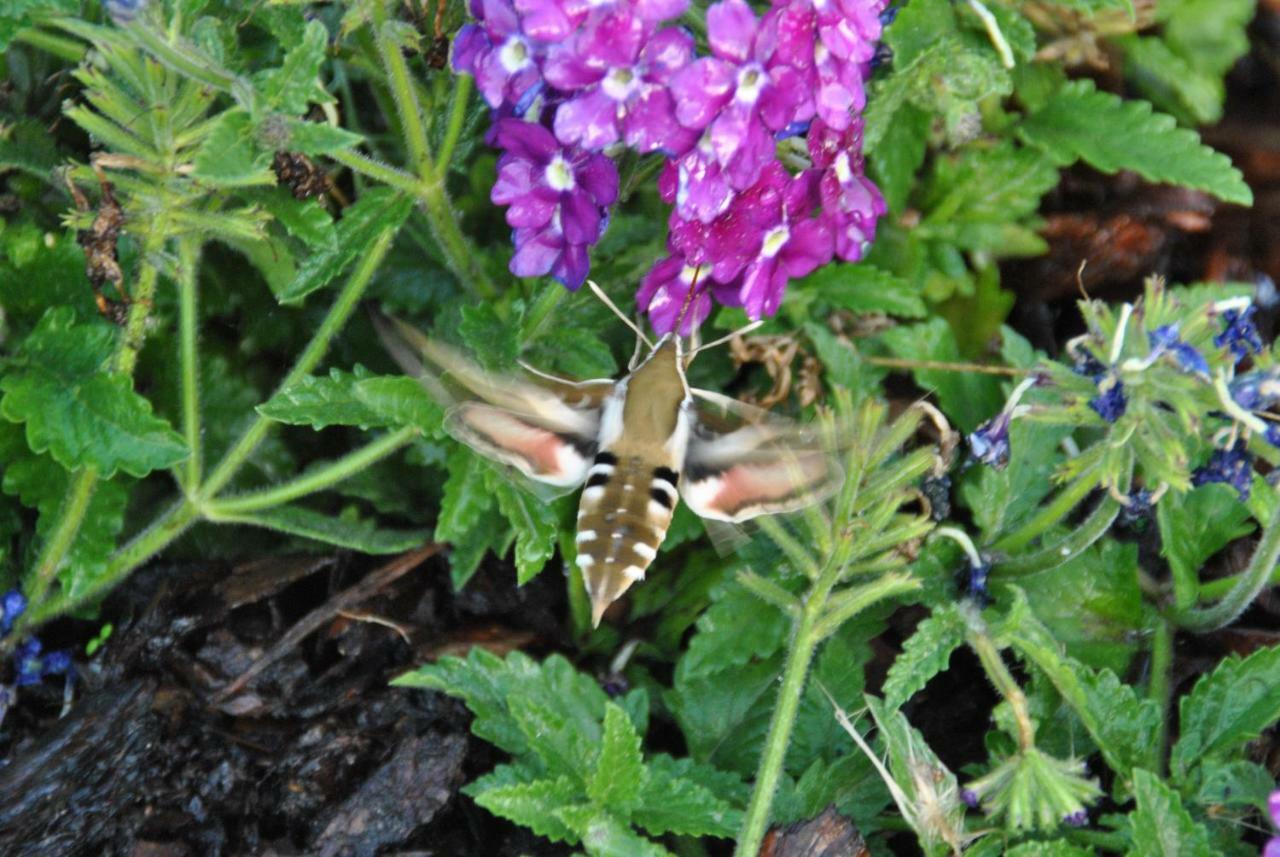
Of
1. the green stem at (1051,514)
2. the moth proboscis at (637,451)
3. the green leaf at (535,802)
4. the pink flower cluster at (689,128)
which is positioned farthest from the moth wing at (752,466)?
the green leaf at (535,802)

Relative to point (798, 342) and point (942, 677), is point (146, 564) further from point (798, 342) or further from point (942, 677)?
point (942, 677)

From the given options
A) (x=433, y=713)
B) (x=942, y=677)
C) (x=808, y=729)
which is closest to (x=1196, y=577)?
(x=942, y=677)

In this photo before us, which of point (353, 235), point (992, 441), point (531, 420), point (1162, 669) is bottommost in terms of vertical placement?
point (1162, 669)

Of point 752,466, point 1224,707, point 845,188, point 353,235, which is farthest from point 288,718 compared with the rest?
point 1224,707

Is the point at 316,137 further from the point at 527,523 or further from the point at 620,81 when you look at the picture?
the point at 527,523

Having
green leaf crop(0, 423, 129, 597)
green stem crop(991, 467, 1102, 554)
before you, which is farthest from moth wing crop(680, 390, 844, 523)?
green leaf crop(0, 423, 129, 597)

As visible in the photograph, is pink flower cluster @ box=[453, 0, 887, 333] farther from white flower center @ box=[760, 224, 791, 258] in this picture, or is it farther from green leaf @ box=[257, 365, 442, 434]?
green leaf @ box=[257, 365, 442, 434]

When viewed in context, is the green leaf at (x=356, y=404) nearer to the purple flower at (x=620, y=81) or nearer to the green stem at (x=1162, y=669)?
the purple flower at (x=620, y=81)

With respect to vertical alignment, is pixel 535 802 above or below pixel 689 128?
below
